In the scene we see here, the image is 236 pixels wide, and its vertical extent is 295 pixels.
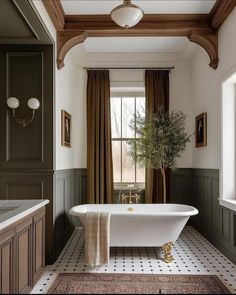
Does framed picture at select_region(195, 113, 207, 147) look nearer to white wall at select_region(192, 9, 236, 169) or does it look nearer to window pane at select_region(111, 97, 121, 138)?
white wall at select_region(192, 9, 236, 169)

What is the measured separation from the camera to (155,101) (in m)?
5.08

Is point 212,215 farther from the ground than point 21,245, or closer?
closer

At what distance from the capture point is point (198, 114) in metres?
4.81

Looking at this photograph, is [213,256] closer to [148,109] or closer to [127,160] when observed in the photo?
[127,160]

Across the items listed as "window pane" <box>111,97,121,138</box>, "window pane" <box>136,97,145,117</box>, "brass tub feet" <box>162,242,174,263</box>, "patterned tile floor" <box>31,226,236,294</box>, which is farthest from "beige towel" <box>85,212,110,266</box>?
"window pane" <box>136,97,145,117</box>

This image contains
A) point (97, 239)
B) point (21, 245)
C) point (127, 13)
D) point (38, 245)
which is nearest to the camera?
point (21, 245)

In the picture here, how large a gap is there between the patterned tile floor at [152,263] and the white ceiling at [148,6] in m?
3.09

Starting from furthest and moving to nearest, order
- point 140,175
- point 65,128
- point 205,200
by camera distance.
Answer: point 140,175, point 205,200, point 65,128

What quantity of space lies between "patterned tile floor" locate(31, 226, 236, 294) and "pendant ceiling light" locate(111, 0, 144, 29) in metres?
2.62

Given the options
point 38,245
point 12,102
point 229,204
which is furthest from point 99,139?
point 38,245

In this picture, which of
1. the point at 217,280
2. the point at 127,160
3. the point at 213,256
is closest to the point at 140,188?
the point at 127,160

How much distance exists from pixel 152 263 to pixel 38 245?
1414mm

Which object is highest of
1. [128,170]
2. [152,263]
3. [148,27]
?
[148,27]

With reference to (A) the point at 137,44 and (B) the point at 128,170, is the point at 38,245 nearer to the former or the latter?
(B) the point at 128,170
